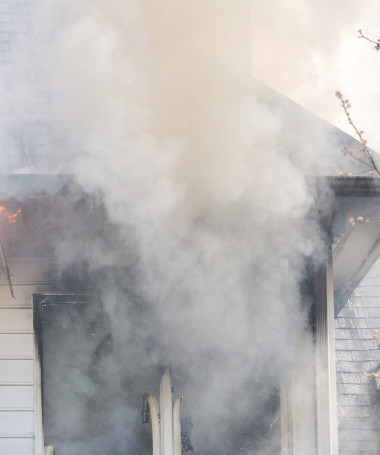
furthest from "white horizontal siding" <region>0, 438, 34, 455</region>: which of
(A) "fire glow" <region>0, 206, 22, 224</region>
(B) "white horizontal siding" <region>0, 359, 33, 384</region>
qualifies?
(A) "fire glow" <region>0, 206, 22, 224</region>

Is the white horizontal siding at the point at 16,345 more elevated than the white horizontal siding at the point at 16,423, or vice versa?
the white horizontal siding at the point at 16,345

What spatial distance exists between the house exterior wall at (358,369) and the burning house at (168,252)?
0.74 metres

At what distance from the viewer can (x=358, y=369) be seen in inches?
199

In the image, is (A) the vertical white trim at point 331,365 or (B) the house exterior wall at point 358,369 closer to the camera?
(A) the vertical white trim at point 331,365

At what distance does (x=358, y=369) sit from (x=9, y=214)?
3.89 meters

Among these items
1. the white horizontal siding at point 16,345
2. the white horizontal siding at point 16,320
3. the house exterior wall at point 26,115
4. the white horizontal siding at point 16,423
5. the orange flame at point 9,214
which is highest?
the house exterior wall at point 26,115

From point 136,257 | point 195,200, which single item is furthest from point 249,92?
point 136,257

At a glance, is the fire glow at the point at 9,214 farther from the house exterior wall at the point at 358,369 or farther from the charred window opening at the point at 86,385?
the house exterior wall at the point at 358,369

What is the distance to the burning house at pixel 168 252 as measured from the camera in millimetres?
3961

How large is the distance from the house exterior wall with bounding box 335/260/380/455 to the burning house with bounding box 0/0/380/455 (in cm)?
74

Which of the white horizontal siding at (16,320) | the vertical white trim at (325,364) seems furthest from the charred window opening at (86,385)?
the vertical white trim at (325,364)

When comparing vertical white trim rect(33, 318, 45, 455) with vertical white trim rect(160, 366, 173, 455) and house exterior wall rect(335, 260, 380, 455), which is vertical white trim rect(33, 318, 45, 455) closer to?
vertical white trim rect(160, 366, 173, 455)

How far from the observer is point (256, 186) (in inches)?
158

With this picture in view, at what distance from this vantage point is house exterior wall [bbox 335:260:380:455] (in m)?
4.70
